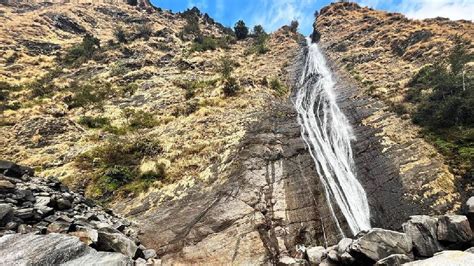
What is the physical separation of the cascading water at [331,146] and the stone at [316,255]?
3742mm

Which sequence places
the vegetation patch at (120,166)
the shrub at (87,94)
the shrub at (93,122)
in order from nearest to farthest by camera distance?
the vegetation patch at (120,166) < the shrub at (93,122) < the shrub at (87,94)

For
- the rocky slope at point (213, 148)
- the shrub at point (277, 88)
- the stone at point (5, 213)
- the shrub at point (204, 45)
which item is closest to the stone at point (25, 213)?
the stone at point (5, 213)

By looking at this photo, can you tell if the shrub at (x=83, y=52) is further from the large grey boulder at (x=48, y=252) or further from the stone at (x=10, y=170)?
the large grey boulder at (x=48, y=252)

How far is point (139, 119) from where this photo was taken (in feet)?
123

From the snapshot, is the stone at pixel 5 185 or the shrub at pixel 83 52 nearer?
the stone at pixel 5 185

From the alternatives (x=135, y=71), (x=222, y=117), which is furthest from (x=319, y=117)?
(x=135, y=71)

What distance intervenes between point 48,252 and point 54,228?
3.19 meters

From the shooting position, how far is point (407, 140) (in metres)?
26.4

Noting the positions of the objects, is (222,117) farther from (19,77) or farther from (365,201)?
(19,77)

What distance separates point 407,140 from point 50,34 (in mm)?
73056

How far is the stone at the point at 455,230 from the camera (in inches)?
558

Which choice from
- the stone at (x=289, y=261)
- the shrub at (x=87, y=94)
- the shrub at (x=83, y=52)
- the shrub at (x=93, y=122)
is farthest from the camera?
the shrub at (x=83, y=52)

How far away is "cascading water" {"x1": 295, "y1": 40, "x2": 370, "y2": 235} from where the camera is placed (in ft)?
71.8

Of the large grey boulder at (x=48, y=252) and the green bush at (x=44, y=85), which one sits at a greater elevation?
the green bush at (x=44, y=85)
